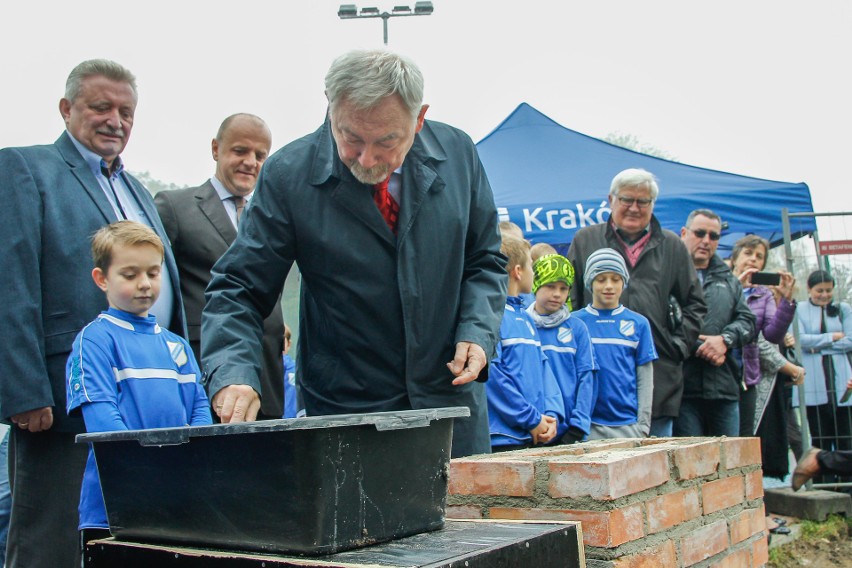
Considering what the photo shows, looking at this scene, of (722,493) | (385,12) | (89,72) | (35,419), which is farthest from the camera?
(385,12)

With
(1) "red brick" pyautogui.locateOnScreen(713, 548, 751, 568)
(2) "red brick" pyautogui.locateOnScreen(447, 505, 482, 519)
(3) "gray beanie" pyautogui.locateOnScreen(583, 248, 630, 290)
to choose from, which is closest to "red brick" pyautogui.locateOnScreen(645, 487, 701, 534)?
(1) "red brick" pyautogui.locateOnScreen(713, 548, 751, 568)

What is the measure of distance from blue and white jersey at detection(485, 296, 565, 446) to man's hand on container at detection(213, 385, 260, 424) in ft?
5.76

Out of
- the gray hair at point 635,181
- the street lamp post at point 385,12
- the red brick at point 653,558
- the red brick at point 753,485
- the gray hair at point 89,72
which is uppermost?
the street lamp post at point 385,12

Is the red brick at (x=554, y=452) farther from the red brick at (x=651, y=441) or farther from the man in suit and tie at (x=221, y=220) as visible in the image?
the man in suit and tie at (x=221, y=220)

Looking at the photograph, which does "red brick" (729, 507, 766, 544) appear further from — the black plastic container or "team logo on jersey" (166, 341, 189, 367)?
"team logo on jersey" (166, 341, 189, 367)

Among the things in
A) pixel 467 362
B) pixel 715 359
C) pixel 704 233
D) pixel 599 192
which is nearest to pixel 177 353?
pixel 467 362

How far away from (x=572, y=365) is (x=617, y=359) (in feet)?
0.97

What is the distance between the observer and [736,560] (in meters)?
2.87

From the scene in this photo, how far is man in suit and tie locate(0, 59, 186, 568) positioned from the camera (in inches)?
103

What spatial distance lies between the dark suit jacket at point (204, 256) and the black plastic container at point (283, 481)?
1731 millimetres

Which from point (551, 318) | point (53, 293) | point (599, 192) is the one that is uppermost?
point (599, 192)

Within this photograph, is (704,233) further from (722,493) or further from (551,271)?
(722,493)

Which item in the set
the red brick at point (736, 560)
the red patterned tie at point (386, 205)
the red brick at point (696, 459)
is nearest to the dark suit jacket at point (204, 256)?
the red patterned tie at point (386, 205)

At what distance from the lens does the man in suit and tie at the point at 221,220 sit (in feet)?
11.5
